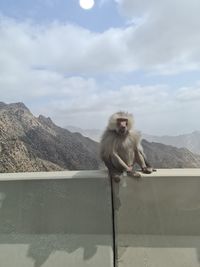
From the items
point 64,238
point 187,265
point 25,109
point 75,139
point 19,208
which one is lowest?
point 187,265

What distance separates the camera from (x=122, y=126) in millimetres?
6551

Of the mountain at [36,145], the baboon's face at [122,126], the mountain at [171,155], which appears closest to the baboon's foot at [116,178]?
the baboon's face at [122,126]

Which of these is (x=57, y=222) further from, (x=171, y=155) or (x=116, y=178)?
(x=171, y=155)

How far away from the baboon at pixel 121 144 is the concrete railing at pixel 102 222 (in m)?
1.55

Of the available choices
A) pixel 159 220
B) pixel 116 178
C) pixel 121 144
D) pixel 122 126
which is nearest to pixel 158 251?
pixel 159 220

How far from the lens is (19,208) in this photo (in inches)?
187

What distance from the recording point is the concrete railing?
457 centimetres

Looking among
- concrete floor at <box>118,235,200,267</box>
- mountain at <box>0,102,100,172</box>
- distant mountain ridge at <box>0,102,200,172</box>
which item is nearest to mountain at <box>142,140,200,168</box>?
distant mountain ridge at <box>0,102,200,172</box>

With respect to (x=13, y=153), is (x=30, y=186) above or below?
below

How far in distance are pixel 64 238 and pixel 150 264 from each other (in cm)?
98

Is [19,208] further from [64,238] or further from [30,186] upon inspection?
[64,238]

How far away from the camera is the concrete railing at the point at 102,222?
4574 millimetres

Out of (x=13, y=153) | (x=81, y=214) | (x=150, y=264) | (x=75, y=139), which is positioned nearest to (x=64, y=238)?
(x=81, y=214)

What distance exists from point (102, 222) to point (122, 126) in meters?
2.23
